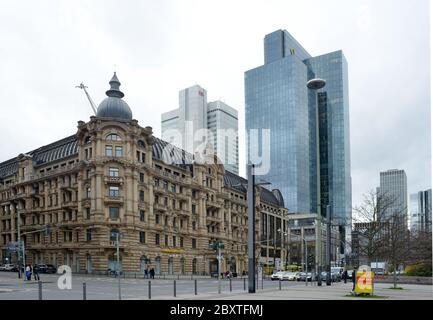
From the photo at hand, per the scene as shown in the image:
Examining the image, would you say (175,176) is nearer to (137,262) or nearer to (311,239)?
(137,262)

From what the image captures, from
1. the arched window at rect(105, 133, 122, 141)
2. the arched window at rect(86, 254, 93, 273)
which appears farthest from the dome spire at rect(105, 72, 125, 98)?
the arched window at rect(86, 254, 93, 273)

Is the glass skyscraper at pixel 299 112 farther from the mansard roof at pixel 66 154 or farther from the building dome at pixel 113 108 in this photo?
the mansard roof at pixel 66 154

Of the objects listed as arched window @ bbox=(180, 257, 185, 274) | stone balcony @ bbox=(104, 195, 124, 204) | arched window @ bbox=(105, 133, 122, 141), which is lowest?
arched window @ bbox=(180, 257, 185, 274)

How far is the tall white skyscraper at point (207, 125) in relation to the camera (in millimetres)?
8773

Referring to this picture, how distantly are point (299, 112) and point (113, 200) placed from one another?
50.0 metres

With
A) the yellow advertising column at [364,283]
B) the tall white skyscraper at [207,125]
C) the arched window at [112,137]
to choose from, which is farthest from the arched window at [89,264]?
the tall white skyscraper at [207,125]

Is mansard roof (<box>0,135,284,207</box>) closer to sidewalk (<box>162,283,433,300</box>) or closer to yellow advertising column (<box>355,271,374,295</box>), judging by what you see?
sidewalk (<box>162,283,433,300</box>)

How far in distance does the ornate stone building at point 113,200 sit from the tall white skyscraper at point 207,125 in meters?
45.6

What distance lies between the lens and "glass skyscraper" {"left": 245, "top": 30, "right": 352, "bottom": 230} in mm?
8562

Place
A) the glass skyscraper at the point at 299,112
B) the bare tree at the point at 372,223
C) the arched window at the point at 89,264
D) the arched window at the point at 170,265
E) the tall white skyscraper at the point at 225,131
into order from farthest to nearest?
1. the arched window at the point at 170,265
2. the arched window at the point at 89,264
3. the bare tree at the point at 372,223
4. the glass skyscraper at the point at 299,112
5. the tall white skyscraper at the point at 225,131

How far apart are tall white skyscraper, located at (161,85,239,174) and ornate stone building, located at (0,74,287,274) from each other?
45.6m

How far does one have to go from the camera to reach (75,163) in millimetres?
65438

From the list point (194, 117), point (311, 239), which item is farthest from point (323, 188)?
point (311, 239)
